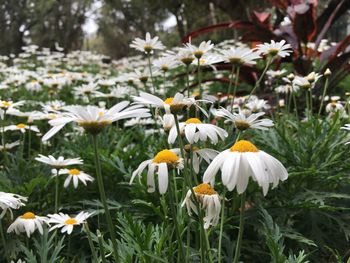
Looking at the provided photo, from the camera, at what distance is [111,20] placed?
29016mm

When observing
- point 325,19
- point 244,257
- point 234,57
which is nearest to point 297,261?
point 244,257

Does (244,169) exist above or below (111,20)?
below

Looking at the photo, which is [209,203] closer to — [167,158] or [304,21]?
[167,158]

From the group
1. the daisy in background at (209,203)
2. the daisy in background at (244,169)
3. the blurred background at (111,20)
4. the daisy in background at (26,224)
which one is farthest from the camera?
the blurred background at (111,20)

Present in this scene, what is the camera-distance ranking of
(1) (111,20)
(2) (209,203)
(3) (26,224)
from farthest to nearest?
(1) (111,20)
(3) (26,224)
(2) (209,203)

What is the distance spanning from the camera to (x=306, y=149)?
94.6 inches

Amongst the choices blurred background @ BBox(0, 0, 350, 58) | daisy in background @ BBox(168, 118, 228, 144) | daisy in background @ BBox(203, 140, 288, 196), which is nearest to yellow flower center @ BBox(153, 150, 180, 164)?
daisy in background @ BBox(168, 118, 228, 144)

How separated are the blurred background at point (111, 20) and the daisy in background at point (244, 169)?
1052 cm

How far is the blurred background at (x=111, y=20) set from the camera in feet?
43.5

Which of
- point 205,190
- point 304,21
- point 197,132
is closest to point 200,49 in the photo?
A: point 197,132

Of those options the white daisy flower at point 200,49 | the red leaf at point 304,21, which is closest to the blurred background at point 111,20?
the red leaf at point 304,21

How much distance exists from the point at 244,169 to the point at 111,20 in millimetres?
29124

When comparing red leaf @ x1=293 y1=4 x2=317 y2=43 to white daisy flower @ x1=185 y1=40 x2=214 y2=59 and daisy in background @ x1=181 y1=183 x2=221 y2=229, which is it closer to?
white daisy flower @ x1=185 y1=40 x2=214 y2=59

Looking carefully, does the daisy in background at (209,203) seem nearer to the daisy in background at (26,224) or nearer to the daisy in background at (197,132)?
the daisy in background at (197,132)
